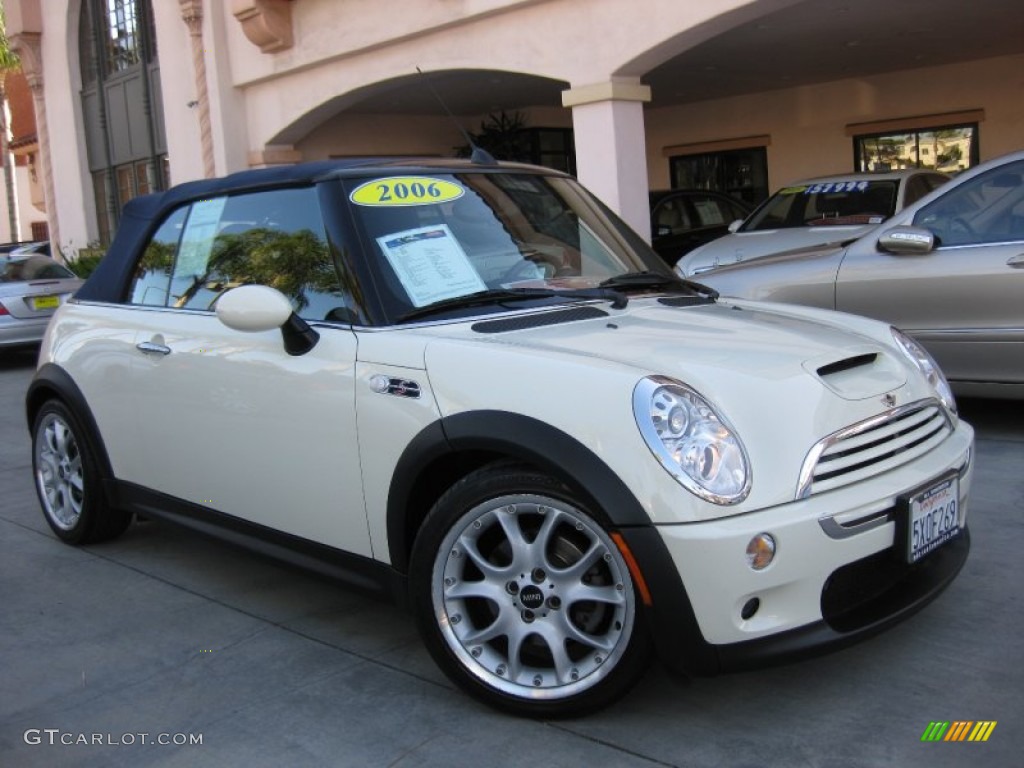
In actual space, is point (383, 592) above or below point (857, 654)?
above

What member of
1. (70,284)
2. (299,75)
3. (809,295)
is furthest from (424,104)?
(809,295)

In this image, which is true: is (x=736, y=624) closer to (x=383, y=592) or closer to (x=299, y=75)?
(x=383, y=592)

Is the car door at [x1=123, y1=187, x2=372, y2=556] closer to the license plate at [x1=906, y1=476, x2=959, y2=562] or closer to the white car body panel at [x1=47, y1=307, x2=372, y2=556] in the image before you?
the white car body panel at [x1=47, y1=307, x2=372, y2=556]

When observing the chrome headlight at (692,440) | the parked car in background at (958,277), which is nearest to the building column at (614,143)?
the parked car in background at (958,277)

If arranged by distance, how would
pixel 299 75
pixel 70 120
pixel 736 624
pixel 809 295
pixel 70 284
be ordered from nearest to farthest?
pixel 736 624 < pixel 809 295 < pixel 70 284 < pixel 299 75 < pixel 70 120

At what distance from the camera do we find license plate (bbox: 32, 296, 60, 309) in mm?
12375

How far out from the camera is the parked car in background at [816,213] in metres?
8.98

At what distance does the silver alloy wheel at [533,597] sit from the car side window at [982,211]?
393 cm

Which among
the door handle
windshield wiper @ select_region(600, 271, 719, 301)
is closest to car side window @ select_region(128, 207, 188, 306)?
the door handle

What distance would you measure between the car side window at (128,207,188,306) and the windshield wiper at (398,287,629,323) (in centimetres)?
142

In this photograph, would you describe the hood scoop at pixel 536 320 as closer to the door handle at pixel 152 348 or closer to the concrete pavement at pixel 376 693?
the concrete pavement at pixel 376 693

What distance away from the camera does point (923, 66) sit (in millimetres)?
15172

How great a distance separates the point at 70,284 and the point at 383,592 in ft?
35.5

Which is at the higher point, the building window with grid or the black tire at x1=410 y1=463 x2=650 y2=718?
the building window with grid
